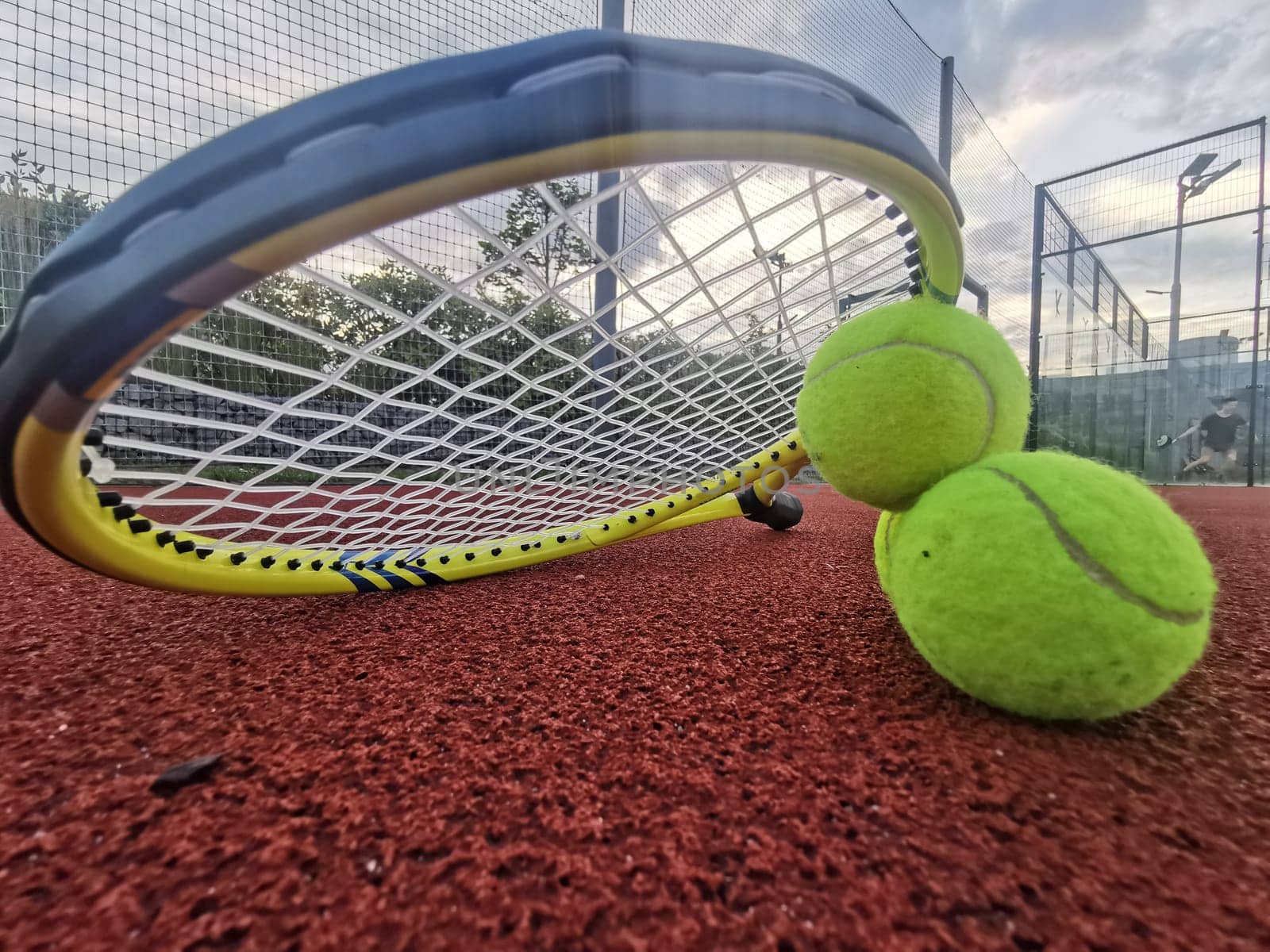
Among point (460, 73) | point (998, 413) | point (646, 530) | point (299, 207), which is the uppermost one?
point (460, 73)

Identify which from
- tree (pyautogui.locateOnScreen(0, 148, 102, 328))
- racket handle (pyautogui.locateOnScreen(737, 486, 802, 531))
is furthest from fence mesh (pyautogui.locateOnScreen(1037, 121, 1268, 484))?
tree (pyautogui.locateOnScreen(0, 148, 102, 328))

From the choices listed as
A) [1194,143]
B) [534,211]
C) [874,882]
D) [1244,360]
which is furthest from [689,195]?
[1244,360]

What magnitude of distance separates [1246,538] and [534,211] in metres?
2.95

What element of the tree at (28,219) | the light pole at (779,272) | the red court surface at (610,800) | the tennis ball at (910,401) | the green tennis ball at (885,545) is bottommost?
the red court surface at (610,800)

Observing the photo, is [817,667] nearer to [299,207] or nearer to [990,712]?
[990,712]

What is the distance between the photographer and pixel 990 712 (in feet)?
2.19

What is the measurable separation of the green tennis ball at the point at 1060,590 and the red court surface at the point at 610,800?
0.24ft

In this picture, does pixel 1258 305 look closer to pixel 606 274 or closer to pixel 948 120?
pixel 948 120

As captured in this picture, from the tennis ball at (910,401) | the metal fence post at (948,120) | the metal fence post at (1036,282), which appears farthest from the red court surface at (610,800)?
the metal fence post at (1036,282)

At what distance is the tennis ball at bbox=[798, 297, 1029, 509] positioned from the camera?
727 millimetres

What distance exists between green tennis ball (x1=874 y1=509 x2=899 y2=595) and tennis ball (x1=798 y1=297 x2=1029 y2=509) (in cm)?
5

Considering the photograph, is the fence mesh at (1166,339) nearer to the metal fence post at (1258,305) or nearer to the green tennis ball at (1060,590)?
the metal fence post at (1258,305)

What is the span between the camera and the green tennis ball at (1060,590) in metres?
0.56

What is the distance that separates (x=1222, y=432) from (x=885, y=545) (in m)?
7.16
